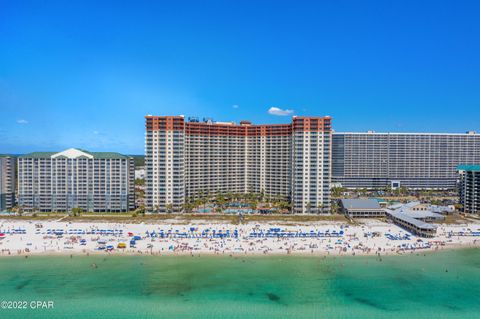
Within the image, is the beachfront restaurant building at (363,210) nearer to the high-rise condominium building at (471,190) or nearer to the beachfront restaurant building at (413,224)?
the beachfront restaurant building at (413,224)

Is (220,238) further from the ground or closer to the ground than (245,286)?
further from the ground

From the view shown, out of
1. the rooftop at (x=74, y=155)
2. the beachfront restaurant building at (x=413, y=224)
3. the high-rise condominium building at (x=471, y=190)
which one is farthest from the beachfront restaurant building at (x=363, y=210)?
the rooftop at (x=74, y=155)

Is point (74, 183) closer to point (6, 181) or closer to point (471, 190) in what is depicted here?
point (6, 181)

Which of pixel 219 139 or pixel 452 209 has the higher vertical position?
pixel 219 139

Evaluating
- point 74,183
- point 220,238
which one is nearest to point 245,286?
point 220,238

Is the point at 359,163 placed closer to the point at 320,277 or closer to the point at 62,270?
the point at 320,277

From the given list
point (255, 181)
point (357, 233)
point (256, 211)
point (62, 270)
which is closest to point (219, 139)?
point (255, 181)
